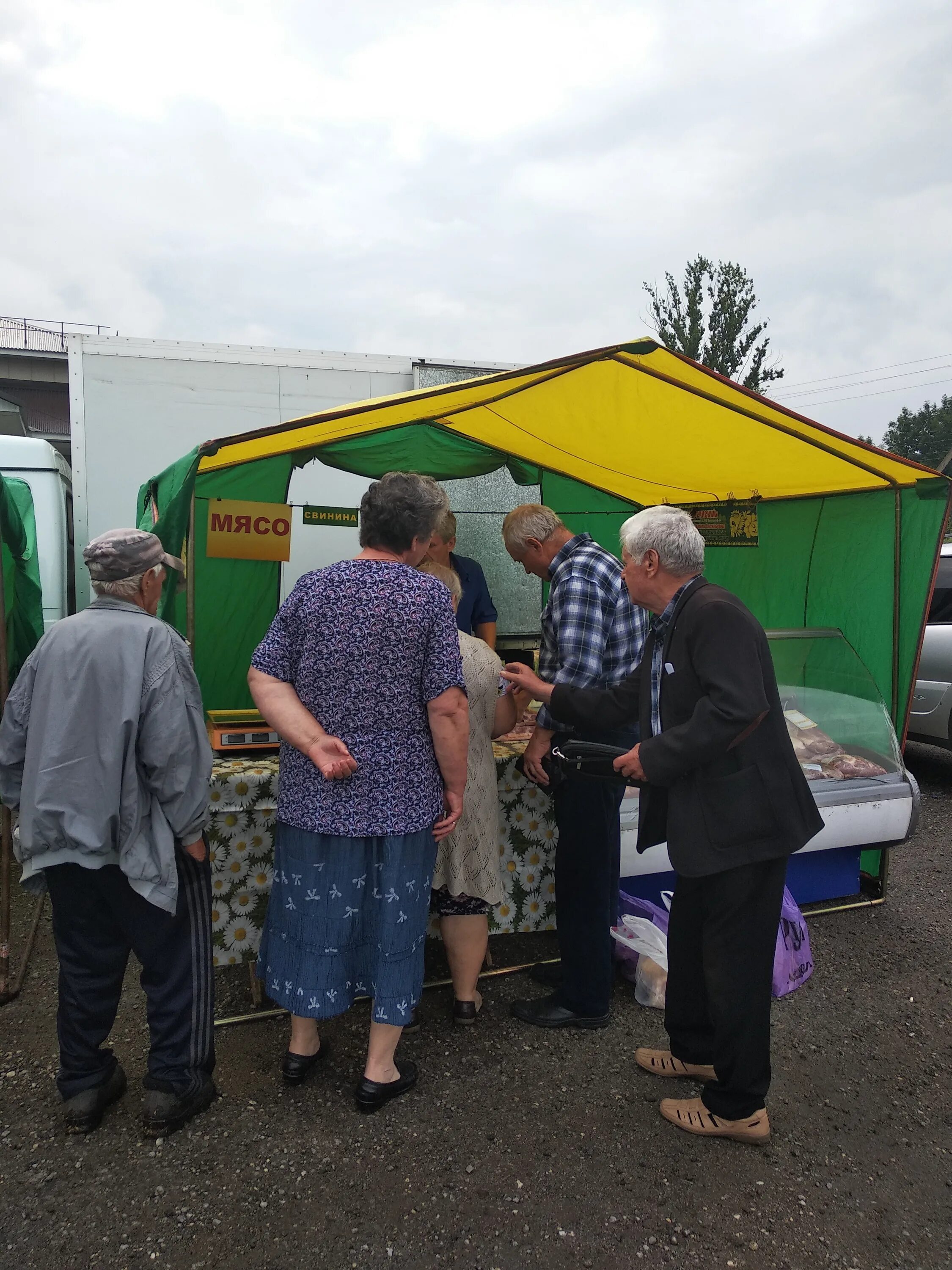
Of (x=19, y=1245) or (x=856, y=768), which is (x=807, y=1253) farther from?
(x=856, y=768)

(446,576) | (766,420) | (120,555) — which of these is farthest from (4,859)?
(766,420)

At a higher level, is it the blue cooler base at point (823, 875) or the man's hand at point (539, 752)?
the man's hand at point (539, 752)

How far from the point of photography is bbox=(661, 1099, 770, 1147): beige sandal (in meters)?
2.29

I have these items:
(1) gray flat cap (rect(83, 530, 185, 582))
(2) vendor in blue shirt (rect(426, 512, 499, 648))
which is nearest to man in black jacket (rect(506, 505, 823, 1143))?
(1) gray flat cap (rect(83, 530, 185, 582))

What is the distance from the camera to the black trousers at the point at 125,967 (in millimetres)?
2195

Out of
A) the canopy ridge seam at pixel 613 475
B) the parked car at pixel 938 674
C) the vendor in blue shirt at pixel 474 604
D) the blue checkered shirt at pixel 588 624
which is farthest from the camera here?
the parked car at pixel 938 674

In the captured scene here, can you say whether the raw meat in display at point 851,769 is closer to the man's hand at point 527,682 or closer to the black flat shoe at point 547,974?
the black flat shoe at point 547,974

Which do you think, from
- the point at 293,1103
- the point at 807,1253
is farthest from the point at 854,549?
the point at 293,1103

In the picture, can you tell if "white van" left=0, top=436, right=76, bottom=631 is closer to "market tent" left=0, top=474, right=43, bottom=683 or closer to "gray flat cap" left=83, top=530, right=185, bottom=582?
"market tent" left=0, top=474, right=43, bottom=683

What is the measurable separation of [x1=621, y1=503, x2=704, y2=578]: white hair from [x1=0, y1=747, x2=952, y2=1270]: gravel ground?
5.45 ft

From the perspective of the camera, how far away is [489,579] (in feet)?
19.7

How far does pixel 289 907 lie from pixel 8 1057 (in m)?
1.30

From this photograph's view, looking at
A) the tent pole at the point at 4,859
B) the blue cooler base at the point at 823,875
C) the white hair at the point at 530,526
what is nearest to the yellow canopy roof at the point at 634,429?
the white hair at the point at 530,526

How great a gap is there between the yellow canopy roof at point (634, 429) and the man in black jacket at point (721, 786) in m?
1.12
